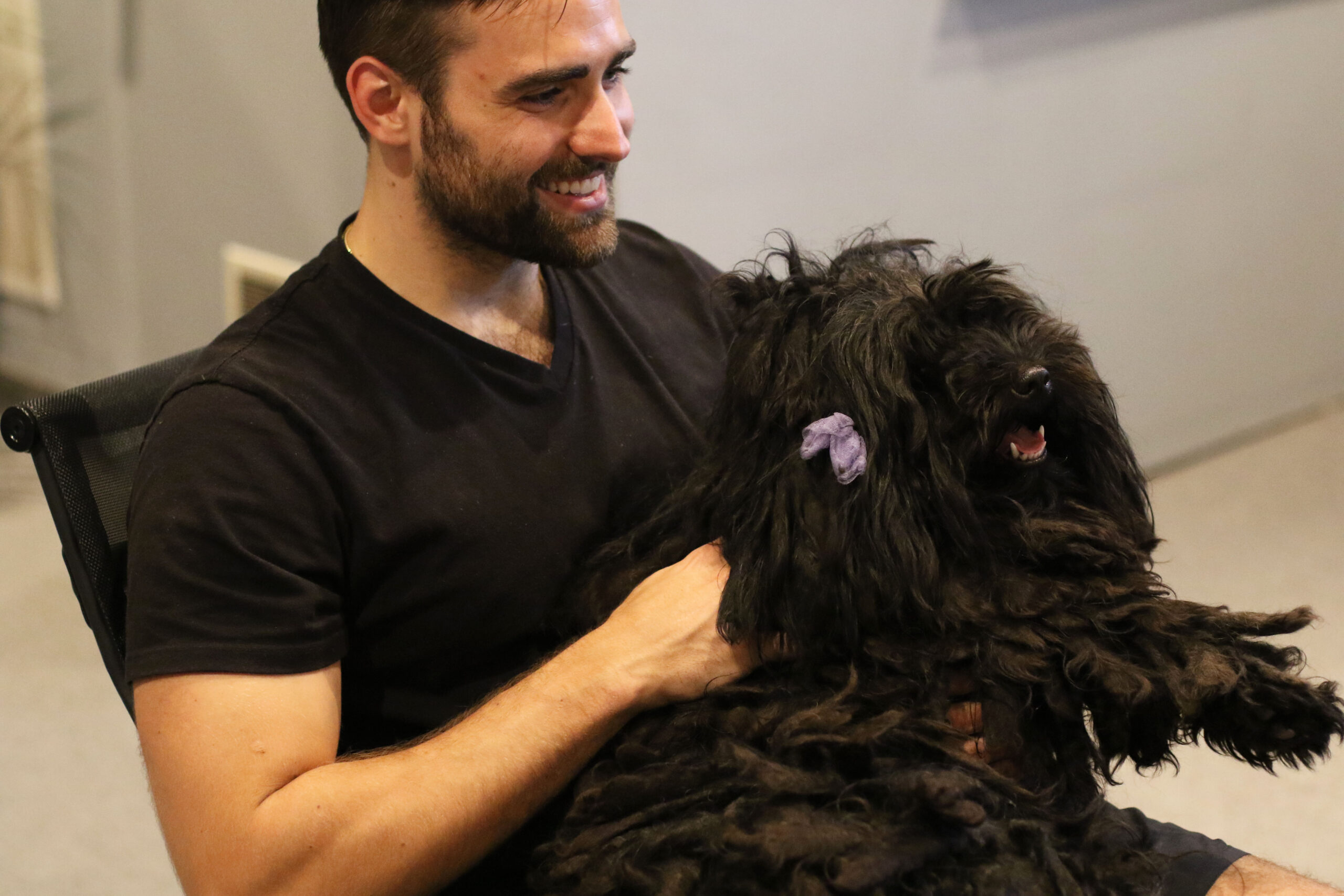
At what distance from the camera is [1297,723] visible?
114 centimetres

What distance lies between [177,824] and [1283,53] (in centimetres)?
353

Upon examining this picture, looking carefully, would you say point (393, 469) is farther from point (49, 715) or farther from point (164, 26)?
point (164, 26)

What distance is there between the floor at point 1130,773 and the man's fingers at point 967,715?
1440mm

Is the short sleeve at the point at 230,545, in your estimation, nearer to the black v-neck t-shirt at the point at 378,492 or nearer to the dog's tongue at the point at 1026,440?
the black v-neck t-shirt at the point at 378,492

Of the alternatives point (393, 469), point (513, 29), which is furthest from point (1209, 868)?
point (513, 29)

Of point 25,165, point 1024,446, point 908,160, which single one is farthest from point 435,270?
point 25,165

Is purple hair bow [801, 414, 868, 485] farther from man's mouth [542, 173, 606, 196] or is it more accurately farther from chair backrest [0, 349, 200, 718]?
chair backrest [0, 349, 200, 718]

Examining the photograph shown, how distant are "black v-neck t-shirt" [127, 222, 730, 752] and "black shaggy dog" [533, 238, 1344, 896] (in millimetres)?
230

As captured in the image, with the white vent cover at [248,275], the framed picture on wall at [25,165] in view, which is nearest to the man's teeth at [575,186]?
the white vent cover at [248,275]

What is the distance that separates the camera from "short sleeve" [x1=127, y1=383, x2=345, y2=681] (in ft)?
4.00

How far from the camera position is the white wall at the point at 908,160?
2732 mm

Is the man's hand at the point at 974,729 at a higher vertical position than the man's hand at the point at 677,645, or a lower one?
lower

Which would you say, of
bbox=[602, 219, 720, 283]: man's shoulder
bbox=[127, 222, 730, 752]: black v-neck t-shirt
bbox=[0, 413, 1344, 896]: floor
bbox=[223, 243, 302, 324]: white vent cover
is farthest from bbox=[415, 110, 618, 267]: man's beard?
bbox=[223, 243, 302, 324]: white vent cover

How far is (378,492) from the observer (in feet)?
4.45
